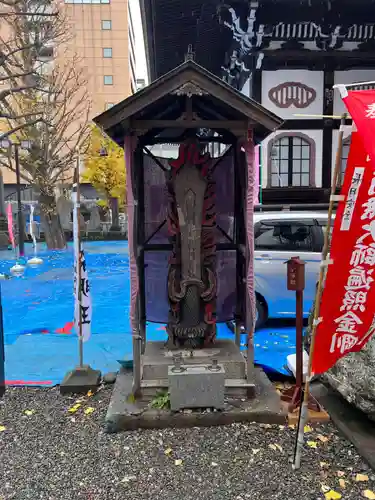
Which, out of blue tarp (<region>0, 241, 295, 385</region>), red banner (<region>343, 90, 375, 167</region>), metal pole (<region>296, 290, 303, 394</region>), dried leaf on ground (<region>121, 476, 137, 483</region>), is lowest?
dried leaf on ground (<region>121, 476, 137, 483</region>)

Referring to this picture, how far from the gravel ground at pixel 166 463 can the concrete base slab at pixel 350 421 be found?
8 cm

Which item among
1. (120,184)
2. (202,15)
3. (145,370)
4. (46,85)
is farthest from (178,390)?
(120,184)

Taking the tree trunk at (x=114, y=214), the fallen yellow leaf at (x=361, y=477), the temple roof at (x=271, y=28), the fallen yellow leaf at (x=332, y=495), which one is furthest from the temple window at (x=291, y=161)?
Result: the tree trunk at (x=114, y=214)

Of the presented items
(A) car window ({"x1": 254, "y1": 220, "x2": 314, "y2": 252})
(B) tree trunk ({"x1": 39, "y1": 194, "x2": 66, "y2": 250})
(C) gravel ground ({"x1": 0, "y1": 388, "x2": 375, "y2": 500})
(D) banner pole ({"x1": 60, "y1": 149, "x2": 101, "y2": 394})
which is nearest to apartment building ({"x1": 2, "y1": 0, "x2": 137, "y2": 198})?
(B) tree trunk ({"x1": 39, "y1": 194, "x2": 66, "y2": 250})

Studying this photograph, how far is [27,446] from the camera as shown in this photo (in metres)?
3.86

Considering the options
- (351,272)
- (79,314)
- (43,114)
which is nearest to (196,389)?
(79,314)

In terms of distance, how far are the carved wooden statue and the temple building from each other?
7375mm

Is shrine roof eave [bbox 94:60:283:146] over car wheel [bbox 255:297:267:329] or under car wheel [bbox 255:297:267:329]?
over

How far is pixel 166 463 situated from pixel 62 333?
4076 mm

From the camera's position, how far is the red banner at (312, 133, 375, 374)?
3.03 meters

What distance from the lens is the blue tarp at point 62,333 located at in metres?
5.71

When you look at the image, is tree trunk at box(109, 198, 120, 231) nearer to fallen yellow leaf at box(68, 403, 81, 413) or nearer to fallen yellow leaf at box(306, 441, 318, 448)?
fallen yellow leaf at box(68, 403, 81, 413)

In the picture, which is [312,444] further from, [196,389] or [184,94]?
[184,94]

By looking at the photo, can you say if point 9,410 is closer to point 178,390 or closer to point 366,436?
point 178,390
